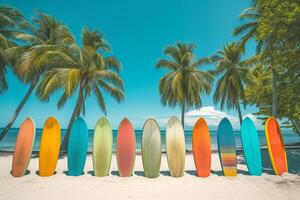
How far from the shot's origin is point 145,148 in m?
6.16

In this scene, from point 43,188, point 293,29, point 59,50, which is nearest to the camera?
point 43,188

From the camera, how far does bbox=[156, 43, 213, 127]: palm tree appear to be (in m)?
13.8

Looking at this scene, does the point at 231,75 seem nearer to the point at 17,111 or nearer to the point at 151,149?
the point at 151,149

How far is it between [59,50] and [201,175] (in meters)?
8.94

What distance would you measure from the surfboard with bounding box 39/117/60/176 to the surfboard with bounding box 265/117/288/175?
21.8ft

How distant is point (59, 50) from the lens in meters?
10.5

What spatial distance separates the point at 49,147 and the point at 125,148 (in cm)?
227

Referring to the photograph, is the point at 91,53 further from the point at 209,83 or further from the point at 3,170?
the point at 209,83

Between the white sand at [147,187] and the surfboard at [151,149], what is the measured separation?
0.28 metres

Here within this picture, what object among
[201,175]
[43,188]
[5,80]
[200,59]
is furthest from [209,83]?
[5,80]

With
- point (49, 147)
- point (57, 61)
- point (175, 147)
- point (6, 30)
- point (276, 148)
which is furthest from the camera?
point (6, 30)

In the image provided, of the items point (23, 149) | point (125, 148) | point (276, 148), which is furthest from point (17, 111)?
point (276, 148)

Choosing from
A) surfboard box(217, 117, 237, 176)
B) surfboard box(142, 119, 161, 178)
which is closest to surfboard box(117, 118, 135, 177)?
surfboard box(142, 119, 161, 178)

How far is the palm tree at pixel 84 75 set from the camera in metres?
9.74
